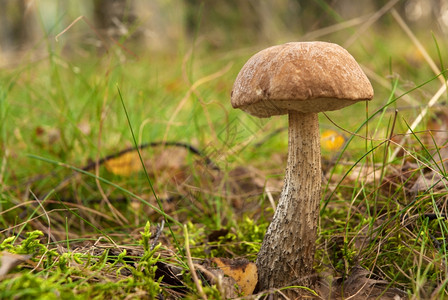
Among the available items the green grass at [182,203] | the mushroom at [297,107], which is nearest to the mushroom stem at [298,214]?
the mushroom at [297,107]

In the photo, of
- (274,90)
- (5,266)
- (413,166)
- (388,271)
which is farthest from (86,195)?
(413,166)

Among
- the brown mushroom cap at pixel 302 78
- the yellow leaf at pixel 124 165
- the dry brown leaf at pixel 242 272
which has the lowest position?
the dry brown leaf at pixel 242 272

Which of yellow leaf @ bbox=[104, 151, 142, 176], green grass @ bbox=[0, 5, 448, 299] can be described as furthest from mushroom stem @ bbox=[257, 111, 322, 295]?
yellow leaf @ bbox=[104, 151, 142, 176]

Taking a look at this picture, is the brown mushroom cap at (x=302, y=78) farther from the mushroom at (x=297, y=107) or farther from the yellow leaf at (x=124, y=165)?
the yellow leaf at (x=124, y=165)

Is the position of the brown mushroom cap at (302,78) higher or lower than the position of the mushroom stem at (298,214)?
higher

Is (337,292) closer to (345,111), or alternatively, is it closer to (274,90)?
(274,90)

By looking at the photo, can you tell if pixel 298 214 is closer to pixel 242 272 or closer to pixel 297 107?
pixel 242 272

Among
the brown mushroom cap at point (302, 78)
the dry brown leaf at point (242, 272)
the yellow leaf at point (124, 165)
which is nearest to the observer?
the brown mushroom cap at point (302, 78)

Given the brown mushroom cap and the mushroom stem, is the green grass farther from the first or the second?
the brown mushroom cap
